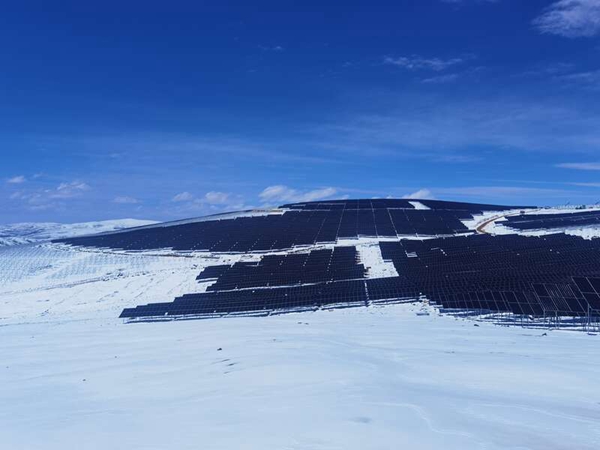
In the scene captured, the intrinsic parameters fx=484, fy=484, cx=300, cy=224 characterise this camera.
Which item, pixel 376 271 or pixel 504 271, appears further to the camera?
pixel 376 271

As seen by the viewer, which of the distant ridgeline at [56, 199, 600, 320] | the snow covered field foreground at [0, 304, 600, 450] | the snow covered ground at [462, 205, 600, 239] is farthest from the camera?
the snow covered ground at [462, 205, 600, 239]

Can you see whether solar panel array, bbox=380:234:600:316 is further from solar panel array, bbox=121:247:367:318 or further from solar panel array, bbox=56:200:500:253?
solar panel array, bbox=56:200:500:253

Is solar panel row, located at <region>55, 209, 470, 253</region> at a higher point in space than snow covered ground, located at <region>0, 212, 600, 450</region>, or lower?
higher

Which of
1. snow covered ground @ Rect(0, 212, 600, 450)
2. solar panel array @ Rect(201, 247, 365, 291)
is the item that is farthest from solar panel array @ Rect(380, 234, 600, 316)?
solar panel array @ Rect(201, 247, 365, 291)

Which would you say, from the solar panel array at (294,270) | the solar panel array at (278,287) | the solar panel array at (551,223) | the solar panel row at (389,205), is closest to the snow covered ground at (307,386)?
the solar panel array at (278,287)

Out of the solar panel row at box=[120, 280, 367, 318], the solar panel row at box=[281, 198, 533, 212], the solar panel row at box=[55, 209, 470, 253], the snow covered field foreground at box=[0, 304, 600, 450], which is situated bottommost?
the snow covered field foreground at box=[0, 304, 600, 450]

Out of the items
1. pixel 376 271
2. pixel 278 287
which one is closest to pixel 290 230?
pixel 376 271

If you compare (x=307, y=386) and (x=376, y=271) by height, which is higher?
(x=376, y=271)

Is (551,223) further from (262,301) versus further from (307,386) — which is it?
(307,386)
